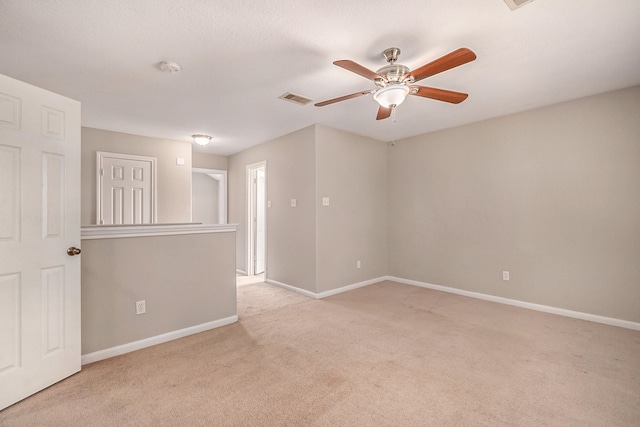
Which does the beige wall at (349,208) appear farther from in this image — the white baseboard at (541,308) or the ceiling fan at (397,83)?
the ceiling fan at (397,83)

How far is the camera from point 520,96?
3166mm

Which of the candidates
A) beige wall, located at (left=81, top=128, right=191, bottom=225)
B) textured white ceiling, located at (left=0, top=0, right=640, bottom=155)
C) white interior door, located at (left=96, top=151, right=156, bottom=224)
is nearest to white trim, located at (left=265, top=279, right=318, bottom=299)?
beige wall, located at (left=81, top=128, right=191, bottom=225)

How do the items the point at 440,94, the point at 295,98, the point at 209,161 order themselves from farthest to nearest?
the point at 209,161 < the point at 295,98 < the point at 440,94

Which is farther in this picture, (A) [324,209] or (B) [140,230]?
(A) [324,209]

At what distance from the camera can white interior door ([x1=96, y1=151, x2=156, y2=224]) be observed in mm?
4395

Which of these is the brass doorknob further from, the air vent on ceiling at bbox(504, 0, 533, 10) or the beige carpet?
the air vent on ceiling at bbox(504, 0, 533, 10)

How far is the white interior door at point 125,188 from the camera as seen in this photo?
4.39 metres

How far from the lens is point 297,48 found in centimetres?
222

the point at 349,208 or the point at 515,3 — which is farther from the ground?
the point at 515,3

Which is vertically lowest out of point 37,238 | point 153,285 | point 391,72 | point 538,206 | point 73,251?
point 153,285

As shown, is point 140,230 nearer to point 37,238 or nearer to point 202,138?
point 37,238

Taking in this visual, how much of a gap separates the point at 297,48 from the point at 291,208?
2605 millimetres

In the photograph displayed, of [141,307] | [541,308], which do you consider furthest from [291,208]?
[541,308]

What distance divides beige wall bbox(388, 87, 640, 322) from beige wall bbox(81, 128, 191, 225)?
402 centimetres
